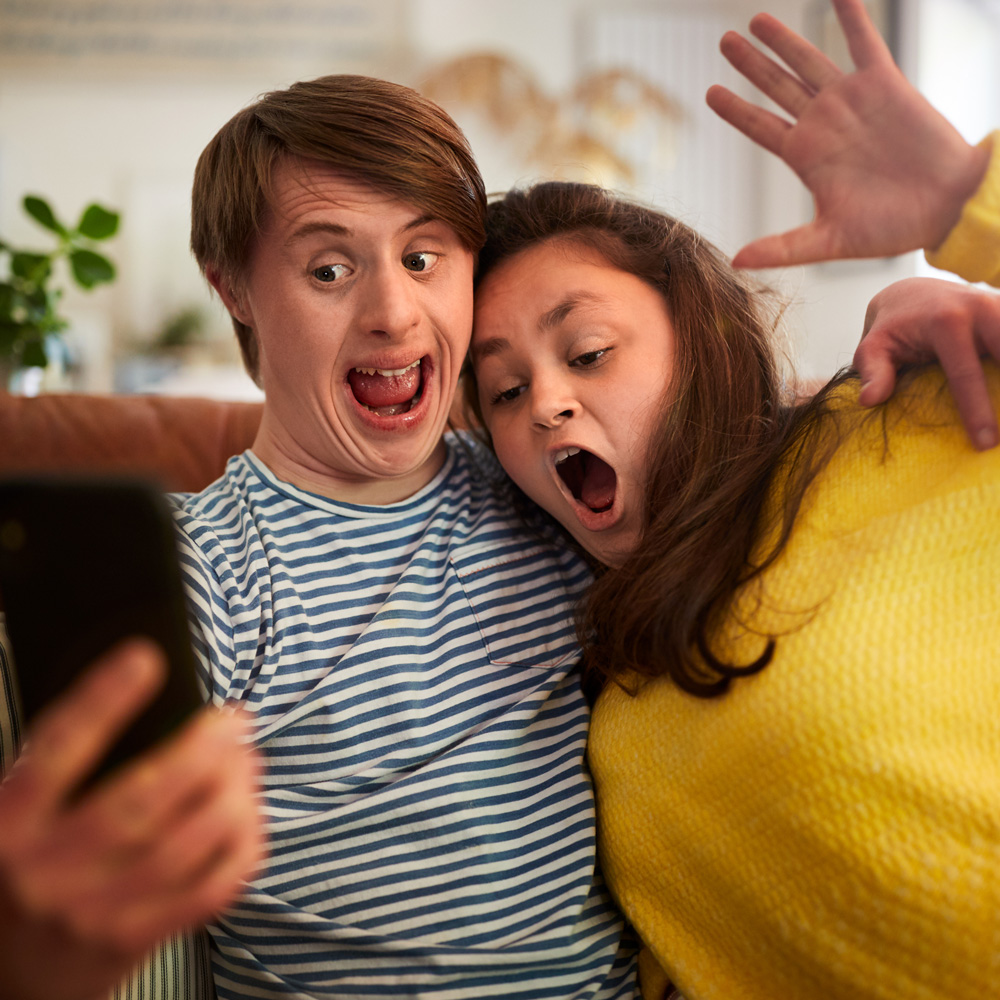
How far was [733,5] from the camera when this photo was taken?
5.19m

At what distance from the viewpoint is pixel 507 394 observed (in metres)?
1.11

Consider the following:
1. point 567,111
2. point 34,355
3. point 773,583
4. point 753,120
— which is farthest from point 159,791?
point 567,111

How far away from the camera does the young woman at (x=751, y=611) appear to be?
2.29ft

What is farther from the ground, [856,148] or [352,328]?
[856,148]

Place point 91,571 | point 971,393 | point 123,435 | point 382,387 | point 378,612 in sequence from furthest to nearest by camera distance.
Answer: point 123,435 → point 382,387 → point 378,612 → point 971,393 → point 91,571

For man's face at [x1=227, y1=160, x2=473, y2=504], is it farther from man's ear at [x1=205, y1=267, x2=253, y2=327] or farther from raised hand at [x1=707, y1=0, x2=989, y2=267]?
raised hand at [x1=707, y1=0, x2=989, y2=267]

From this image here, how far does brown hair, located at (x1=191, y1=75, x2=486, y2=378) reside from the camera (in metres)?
0.98

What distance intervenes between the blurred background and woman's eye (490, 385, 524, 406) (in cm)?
363

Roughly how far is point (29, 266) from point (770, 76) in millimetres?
1533

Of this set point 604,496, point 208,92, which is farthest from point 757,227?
point 604,496

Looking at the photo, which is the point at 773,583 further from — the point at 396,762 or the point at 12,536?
the point at 12,536

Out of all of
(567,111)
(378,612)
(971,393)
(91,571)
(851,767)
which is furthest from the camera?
(567,111)

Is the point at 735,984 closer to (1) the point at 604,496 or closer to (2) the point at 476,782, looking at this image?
(2) the point at 476,782

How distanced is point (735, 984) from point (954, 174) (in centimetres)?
75
